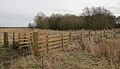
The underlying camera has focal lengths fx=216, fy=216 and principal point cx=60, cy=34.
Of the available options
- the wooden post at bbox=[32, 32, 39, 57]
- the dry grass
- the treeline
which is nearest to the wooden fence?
the wooden post at bbox=[32, 32, 39, 57]

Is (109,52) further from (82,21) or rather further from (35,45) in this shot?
(82,21)

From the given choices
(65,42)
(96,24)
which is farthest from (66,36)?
(96,24)

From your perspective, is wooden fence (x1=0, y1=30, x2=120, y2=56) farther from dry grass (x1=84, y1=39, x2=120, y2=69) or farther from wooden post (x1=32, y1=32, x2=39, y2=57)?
dry grass (x1=84, y1=39, x2=120, y2=69)

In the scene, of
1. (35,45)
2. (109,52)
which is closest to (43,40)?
(35,45)

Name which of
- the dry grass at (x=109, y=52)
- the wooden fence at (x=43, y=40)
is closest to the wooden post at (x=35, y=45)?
the wooden fence at (x=43, y=40)

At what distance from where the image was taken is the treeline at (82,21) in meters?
56.8

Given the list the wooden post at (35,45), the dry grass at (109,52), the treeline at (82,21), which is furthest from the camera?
the treeline at (82,21)

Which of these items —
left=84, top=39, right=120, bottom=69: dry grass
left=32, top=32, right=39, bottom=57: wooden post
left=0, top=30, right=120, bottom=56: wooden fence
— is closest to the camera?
left=84, top=39, right=120, bottom=69: dry grass

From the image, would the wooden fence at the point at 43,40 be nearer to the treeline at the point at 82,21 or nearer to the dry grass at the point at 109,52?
the dry grass at the point at 109,52

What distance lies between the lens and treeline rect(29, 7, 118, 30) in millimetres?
56781

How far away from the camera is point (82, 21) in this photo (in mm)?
58406

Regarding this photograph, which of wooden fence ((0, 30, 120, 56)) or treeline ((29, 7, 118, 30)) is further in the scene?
treeline ((29, 7, 118, 30))

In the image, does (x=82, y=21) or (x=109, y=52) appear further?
(x=82, y=21)

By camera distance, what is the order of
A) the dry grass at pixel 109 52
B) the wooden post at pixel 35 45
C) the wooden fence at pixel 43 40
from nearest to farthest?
1. the dry grass at pixel 109 52
2. the wooden post at pixel 35 45
3. the wooden fence at pixel 43 40
